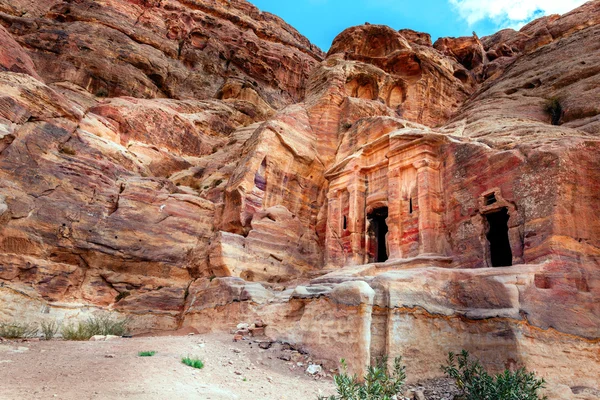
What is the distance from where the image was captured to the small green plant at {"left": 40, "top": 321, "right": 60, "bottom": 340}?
12617 millimetres

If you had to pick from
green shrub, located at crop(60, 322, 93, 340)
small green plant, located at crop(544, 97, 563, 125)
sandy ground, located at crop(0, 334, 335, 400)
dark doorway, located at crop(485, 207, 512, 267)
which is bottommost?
sandy ground, located at crop(0, 334, 335, 400)

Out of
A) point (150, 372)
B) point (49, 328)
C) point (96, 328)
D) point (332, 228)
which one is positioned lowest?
point (150, 372)

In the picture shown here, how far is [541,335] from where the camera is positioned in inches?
384

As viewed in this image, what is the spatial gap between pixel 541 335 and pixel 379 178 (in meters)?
11.3

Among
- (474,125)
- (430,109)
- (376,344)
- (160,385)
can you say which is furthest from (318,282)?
(430,109)

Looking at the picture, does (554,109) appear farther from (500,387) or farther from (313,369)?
(313,369)

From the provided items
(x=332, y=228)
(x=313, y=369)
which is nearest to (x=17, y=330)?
(x=313, y=369)

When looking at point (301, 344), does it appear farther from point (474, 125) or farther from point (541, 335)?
point (474, 125)

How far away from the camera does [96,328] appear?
1344cm

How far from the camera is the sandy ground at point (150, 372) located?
21.3 ft

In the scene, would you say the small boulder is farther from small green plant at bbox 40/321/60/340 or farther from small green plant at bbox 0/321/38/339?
small green plant at bbox 0/321/38/339

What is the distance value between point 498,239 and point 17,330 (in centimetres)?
1698


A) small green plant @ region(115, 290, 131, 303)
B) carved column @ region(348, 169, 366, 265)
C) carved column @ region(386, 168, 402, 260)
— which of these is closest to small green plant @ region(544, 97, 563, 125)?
carved column @ region(386, 168, 402, 260)

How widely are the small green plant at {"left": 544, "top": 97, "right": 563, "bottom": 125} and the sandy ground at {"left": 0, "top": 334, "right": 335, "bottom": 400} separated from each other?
1861cm
